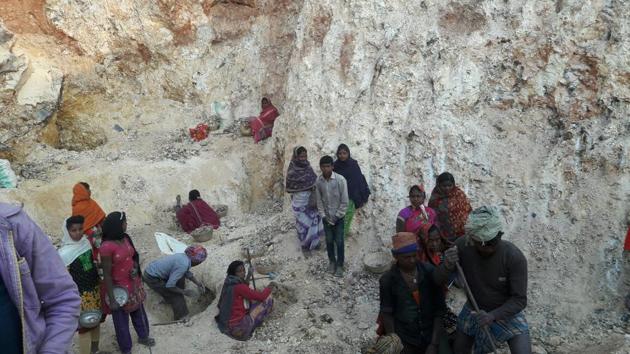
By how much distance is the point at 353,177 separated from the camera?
638cm

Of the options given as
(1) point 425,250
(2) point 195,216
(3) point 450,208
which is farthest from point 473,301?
(2) point 195,216

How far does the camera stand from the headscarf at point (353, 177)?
636 cm

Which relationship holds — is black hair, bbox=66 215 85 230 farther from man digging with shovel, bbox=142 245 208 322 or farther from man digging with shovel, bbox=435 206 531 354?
man digging with shovel, bbox=435 206 531 354

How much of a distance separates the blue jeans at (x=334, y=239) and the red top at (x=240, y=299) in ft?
3.96

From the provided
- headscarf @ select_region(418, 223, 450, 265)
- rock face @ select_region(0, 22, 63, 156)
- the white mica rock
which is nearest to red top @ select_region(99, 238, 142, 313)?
headscarf @ select_region(418, 223, 450, 265)

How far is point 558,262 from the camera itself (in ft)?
17.2

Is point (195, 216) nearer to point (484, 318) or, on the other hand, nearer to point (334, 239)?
point (334, 239)

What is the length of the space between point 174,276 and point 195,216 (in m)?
2.37

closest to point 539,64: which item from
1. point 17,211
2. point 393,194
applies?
point 393,194

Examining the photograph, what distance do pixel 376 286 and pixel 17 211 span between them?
14.6 feet

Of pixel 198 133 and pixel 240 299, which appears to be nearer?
pixel 240 299

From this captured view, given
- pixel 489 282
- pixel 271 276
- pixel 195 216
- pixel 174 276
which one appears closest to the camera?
pixel 489 282

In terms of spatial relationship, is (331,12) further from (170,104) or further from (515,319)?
(515,319)

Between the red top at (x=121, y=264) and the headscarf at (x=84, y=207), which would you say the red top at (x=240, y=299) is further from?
the headscarf at (x=84, y=207)
